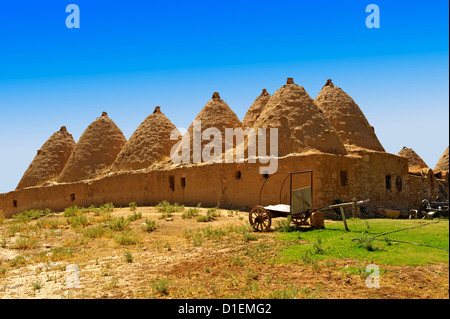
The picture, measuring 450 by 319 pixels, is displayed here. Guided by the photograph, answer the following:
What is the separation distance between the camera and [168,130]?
2477 centimetres

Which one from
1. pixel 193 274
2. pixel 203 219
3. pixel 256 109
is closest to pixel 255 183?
pixel 203 219

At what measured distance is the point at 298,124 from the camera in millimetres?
16969

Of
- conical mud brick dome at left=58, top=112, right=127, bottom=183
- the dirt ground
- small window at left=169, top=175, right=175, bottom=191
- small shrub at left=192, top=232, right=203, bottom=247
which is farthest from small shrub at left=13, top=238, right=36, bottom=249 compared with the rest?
conical mud brick dome at left=58, top=112, right=127, bottom=183

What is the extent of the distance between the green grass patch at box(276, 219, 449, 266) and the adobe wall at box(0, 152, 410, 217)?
16.3 feet

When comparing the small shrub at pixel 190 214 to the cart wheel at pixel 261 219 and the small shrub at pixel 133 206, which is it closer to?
the cart wheel at pixel 261 219

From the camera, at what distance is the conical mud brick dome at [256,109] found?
25453mm

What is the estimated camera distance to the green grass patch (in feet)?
21.8

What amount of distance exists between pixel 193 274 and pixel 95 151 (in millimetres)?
22085

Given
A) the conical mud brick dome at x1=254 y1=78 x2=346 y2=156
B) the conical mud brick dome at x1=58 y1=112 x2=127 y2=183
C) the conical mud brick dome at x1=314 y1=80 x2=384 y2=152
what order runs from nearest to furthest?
the conical mud brick dome at x1=254 y1=78 x2=346 y2=156, the conical mud brick dome at x1=314 y1=80 x2=384 y2=152, the conical mud brick dome at x1=58 y1=112 x2=127 y2=183

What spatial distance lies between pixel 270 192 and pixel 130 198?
29.4 feet

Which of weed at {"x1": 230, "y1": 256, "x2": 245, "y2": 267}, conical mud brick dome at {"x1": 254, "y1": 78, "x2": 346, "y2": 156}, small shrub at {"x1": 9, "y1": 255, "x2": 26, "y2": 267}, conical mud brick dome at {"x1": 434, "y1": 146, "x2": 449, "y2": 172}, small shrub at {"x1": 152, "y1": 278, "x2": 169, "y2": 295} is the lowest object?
small shrub at {"x1": 9, "y1": 255, "x2": 26, "y2": 267}

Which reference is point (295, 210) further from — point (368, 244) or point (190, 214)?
point (190, 214)

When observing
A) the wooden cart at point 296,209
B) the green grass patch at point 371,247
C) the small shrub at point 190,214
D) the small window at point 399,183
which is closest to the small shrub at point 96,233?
the small shrub at point 190,214

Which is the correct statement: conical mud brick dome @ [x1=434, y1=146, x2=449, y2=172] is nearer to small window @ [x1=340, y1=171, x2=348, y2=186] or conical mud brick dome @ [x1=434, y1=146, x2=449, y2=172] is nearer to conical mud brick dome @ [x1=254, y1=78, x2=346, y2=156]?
conical mud brick dome @ [x1=254, y1=78, x2=346, y2=156]
